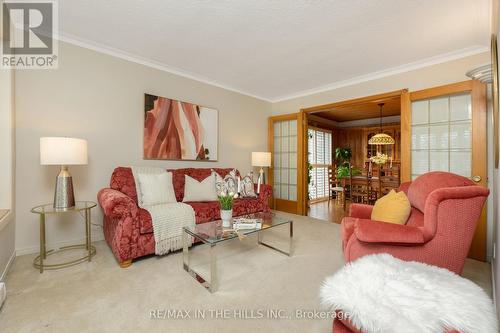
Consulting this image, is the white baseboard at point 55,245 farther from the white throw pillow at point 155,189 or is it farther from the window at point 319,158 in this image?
the window at point 319,158

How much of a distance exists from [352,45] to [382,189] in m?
3.05

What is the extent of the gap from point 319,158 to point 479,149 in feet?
14.0

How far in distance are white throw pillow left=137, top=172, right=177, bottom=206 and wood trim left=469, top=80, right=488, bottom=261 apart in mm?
3392

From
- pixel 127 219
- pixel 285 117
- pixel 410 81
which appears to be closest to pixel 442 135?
pixel 410 81

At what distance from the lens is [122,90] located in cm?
298

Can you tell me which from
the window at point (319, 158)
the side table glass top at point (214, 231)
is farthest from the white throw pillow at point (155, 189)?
the window at point (319, 158)

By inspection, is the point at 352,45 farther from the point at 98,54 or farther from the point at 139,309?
the point at 139,309

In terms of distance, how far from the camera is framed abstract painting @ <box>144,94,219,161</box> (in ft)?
10.5

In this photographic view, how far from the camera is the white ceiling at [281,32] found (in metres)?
2.06

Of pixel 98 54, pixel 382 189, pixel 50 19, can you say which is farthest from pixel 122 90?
pixel 382 189

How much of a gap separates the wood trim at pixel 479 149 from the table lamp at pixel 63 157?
4.06m

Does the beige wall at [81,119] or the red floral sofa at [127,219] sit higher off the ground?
the beige wall at [81,119]

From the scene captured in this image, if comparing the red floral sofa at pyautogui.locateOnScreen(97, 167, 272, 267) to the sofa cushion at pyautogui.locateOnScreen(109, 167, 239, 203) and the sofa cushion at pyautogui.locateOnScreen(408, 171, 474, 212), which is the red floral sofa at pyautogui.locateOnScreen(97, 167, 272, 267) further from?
the sofa cushion at pyautogui.locateOnScreen(408, 171, 474, 212)

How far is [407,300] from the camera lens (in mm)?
917
